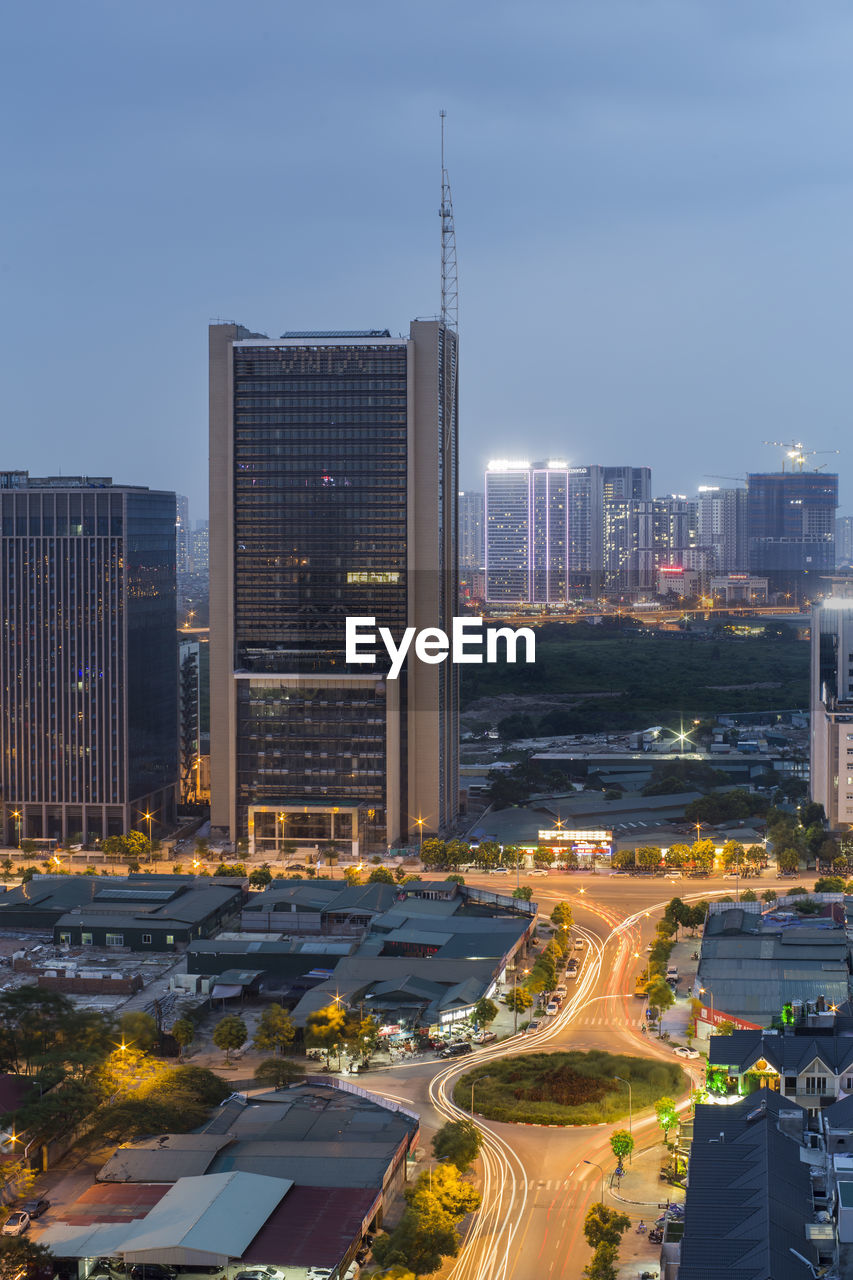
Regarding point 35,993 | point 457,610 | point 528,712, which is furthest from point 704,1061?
point 528,712

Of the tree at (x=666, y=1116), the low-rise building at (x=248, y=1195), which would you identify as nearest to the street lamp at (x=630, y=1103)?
the tree at (x=666, y=1116)

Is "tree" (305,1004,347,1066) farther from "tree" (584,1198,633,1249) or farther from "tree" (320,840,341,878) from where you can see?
"tree" (320,840,341,878)

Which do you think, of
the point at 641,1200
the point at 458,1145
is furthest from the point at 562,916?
the point at 641,1200

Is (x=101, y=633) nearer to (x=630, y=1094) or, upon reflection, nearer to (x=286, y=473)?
(x=286, y=473)

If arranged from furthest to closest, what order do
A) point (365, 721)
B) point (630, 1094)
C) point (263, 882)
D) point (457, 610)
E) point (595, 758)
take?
point (595, 758), point (457, 610), point (365, 721), point (263, 882), point (630, 1094)

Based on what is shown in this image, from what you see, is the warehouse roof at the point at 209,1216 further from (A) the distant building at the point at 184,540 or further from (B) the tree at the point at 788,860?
(A) the distant building at the point at 184,540

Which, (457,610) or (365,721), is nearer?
(365,721)

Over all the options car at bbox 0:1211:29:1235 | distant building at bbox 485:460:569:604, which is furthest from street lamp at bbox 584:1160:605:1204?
distant building at bbox 485:460:569:604
